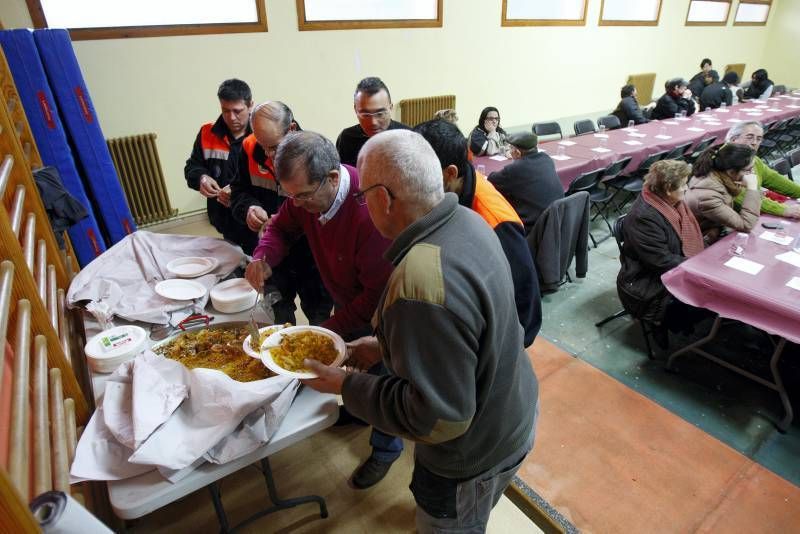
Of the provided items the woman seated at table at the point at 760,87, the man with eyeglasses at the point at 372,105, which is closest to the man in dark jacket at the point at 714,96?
the woman seated at table at the point at 760,87

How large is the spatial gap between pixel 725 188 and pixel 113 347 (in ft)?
12.5

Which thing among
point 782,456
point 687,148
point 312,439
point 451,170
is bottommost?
point 782,456

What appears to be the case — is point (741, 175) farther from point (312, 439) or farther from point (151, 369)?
point (151, 369)

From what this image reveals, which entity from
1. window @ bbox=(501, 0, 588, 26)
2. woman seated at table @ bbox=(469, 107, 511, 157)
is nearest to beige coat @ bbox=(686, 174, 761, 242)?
woman seated at table @ bbox=(469, 107, 511, 157)

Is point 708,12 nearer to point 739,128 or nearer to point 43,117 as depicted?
point 739,128

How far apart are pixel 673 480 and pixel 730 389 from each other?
1.00 metres

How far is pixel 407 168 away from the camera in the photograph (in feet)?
3.38

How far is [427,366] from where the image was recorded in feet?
3.18

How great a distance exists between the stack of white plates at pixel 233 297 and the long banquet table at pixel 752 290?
2.33m

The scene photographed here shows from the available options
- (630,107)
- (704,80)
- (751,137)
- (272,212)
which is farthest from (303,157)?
(704,80)

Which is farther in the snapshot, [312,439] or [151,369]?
[312,439]

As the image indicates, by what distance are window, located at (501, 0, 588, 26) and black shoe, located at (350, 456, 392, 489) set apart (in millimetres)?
7189

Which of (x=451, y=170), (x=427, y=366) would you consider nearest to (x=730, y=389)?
(x=451, y=170)

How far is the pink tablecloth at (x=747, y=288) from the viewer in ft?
7.23
